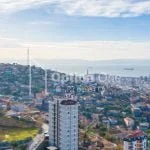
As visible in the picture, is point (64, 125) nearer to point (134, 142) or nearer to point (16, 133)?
point (134, 142)

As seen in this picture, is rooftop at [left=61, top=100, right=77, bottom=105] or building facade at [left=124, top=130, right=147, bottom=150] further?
rooftop at [left=61, top=100, right=77, bottom=105]

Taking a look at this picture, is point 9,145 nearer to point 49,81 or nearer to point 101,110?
point 101,110

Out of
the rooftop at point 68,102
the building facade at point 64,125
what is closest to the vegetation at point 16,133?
the building facade at point 64,125

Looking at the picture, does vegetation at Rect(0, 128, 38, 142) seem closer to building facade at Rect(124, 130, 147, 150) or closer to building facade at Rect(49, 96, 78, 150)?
building facade at Rect(49, 96, 78, 150)

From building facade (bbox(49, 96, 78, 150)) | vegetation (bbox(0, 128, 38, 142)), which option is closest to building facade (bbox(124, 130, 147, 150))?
building facade (bbox(49, 96, 78, 150))

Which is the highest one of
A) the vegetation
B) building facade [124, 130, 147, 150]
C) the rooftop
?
the rooftop

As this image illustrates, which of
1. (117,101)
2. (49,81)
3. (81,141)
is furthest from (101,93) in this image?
(81,141)

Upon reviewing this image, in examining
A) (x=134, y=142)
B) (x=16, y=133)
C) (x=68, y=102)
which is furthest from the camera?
(x=16, y=133)

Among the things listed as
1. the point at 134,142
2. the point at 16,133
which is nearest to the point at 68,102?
the point at 134,142
